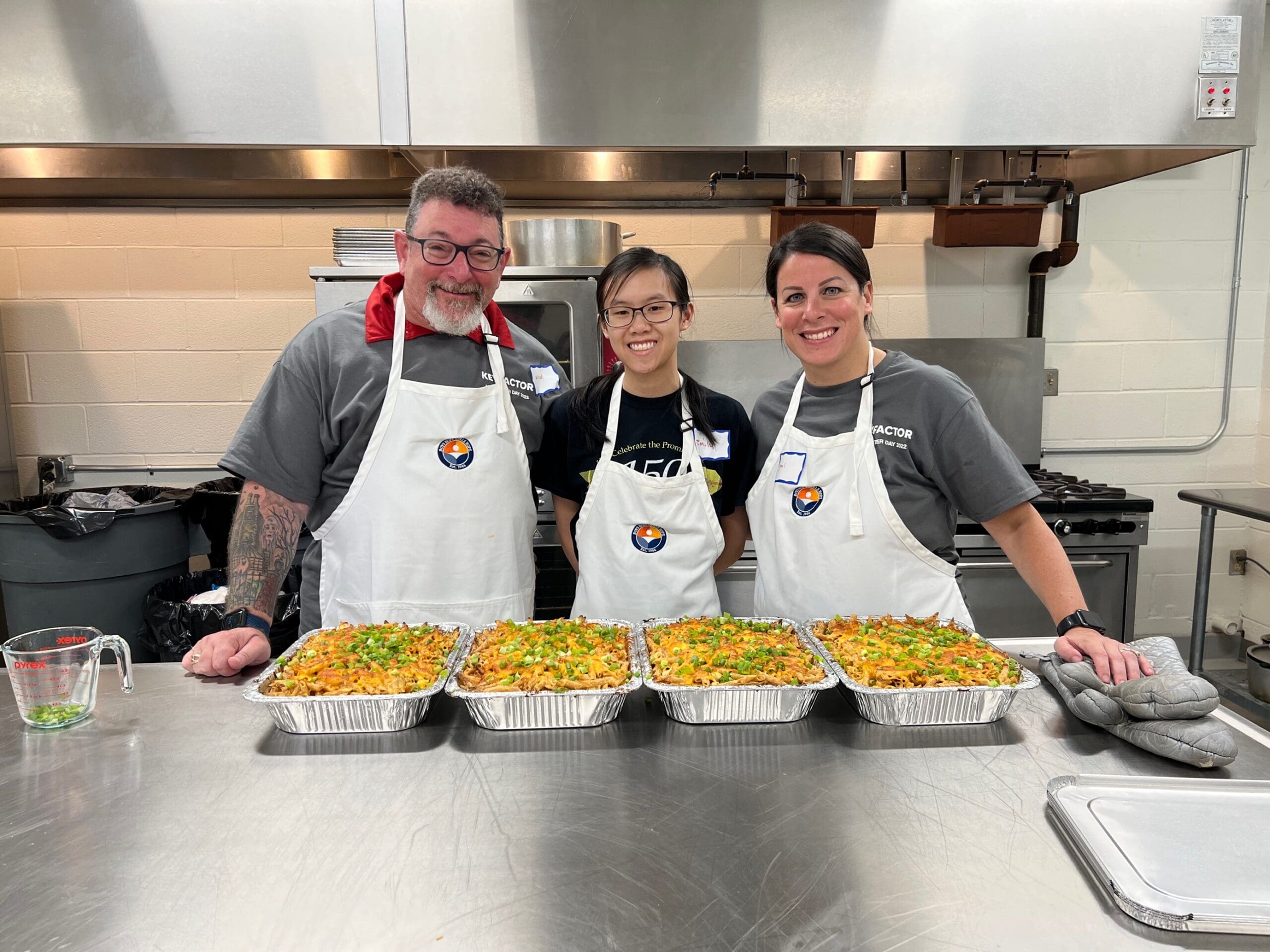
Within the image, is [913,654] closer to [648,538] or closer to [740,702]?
[740,702]

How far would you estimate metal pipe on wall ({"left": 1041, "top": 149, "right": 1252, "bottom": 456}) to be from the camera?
3881 millimetres

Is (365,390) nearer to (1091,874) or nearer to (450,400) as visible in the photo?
(450,400)

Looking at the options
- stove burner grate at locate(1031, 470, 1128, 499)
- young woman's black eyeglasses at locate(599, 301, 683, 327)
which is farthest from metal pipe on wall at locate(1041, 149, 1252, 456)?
young woman's black eyeglasses at locate(599, 301, 683, 327)

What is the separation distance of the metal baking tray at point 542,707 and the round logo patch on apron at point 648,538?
76 centimetres

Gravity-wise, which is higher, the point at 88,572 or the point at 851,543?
the point at 851,543

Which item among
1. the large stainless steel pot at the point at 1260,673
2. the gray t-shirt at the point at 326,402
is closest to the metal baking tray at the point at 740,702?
the gray t-shirt at the point at 326,402

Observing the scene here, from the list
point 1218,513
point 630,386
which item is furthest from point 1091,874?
point 1218,513

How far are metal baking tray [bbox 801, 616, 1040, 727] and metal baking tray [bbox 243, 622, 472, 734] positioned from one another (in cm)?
69

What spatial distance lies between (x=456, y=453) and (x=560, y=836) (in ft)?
3.78

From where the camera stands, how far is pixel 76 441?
3773 millimetres

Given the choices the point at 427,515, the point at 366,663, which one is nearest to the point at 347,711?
the point at 366,663

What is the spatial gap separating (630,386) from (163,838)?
142cm

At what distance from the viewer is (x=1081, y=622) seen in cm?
155

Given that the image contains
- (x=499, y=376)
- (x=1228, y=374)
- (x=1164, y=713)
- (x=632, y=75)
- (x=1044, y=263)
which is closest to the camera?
(x=1164, y=713)
